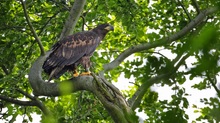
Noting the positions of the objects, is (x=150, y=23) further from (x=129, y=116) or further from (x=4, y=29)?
(x=129, y=116)

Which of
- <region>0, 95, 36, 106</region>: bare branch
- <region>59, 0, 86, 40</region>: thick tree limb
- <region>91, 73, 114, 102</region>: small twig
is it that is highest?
<region>59, 0, 86, 40</region>: thick tree limb

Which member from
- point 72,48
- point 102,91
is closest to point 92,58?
point 72,48

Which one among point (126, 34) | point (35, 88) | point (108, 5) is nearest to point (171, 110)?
point (35, 88)

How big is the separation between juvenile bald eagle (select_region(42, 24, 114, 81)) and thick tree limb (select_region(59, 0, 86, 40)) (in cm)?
22

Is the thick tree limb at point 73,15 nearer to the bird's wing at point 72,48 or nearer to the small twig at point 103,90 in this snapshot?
the bird's wing at point 72,48

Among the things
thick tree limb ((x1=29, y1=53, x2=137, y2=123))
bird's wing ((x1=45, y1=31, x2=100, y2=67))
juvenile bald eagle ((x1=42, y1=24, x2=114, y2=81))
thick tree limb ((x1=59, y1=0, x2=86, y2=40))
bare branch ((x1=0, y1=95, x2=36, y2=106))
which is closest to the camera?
thick tree limb ((x1=29, y1=53, x2=137, y2=123))

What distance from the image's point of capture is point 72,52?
880 cm

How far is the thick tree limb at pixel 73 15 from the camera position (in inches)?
343

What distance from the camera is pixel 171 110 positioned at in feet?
4.24

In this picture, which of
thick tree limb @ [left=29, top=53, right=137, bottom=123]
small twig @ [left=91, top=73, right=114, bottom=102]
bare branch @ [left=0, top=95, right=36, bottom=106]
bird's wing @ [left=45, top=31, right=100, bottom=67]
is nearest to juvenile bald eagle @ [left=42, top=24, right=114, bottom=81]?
bird's wing @ [left=45, top=31, right=100, bottom=67]

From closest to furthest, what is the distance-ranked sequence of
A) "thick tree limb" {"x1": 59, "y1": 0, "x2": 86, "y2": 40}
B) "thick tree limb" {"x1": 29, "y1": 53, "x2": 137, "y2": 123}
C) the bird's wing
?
"thick tree limb" {"x1": 29, "y1": 53, "x2": 137, "y2": 123} < the bird's wing < "thick tree limb" {"x1": 59, "y1": 0, "x2": 86, "y2": 40}

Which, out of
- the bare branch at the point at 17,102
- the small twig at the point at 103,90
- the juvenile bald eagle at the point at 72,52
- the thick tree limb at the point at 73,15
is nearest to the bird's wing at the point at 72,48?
the juvenile bald eagle at the point at 72,52

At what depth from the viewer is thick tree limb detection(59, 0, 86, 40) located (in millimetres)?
8719

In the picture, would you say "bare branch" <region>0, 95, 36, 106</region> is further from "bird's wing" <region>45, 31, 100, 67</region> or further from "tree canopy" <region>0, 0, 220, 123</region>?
"bird's wing" <region>45, 31, 100, 67</region>
